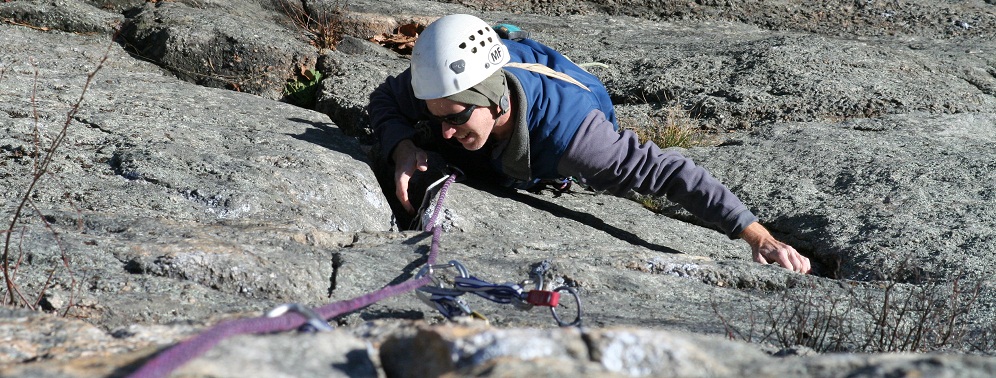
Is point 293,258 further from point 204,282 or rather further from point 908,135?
point 908,135

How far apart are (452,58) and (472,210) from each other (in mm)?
642

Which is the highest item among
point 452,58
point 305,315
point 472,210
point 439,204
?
point 452,58

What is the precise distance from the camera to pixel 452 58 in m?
3.41

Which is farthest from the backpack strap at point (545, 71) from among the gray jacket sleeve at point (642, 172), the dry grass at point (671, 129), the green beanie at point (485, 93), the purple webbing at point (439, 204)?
the dry grass at point (671, 129)

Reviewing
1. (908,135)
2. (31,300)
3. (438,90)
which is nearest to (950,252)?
(908,135)

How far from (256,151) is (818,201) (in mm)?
2495

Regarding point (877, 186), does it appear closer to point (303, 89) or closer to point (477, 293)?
point (477, 293)

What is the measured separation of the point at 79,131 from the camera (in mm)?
3570

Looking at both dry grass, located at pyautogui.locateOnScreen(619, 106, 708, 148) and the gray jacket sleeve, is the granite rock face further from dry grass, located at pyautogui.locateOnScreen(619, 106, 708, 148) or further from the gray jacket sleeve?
the gray jacket sleeve

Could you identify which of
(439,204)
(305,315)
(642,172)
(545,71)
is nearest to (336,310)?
(305,315)

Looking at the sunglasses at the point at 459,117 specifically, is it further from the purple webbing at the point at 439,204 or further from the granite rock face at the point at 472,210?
the granite rock face at the point at 472,210

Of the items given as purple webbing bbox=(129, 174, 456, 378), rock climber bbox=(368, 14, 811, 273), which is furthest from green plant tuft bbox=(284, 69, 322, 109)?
purple webbing bbox=(129, 174, 456, 378)

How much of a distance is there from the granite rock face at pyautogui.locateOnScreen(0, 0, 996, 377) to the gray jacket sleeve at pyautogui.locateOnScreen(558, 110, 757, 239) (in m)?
0.21

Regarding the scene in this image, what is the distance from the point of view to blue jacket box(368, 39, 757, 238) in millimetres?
3592
